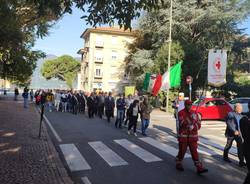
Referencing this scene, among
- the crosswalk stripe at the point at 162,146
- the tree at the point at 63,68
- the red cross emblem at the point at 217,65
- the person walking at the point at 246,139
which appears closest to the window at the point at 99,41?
the tree at the point at 63,68

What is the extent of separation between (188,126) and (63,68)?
300 feet

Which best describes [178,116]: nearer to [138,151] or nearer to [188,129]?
[188,129]

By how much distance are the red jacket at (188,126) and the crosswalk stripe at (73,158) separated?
7.90ft

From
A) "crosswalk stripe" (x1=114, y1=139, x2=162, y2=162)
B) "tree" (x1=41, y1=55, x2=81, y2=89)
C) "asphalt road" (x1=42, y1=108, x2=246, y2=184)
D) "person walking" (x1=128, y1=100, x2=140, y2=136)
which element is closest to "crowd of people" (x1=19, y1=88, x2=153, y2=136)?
"person walking" (x1=128, y1=100, x2=140, y2=136)

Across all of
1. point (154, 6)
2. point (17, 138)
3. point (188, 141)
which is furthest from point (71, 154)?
point (154, 6)

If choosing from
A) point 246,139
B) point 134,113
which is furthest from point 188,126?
point 134,113

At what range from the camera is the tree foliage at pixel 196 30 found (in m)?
39.7

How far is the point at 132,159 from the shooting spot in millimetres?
11188

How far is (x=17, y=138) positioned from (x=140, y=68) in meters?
33.3

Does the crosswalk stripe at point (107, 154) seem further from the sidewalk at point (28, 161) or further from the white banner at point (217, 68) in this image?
the white banner at point (217, 68)

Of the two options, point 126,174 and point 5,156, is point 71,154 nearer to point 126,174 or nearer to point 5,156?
point 5,156

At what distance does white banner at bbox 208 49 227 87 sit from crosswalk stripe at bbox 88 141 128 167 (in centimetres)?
436

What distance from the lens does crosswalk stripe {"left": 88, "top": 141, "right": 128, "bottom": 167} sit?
10.8 metres

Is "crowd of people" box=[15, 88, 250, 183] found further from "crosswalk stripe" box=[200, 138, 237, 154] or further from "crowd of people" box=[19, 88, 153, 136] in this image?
"crosswalk stripe" box=[200, 138, 237, 154]
